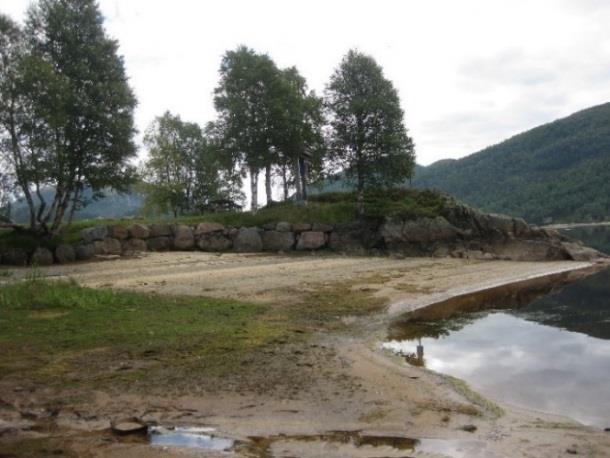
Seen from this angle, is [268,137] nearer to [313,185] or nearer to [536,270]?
[313,185]

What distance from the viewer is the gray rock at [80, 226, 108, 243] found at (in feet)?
97.8

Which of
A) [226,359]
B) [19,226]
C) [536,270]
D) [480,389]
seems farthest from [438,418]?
[19,226]

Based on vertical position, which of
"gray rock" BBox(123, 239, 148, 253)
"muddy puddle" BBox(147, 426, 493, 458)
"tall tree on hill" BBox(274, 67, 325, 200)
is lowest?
"muddy puddle" BBox(147, 426, 493, 458)

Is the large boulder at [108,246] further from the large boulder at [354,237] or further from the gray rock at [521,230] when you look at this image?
the gray rock at [521,230]

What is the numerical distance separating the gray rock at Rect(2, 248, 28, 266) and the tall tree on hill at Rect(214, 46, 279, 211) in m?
16.7

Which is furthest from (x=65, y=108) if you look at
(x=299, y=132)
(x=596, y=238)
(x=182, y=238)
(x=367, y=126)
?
(x=596, y=238)

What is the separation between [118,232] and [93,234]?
1660 mm

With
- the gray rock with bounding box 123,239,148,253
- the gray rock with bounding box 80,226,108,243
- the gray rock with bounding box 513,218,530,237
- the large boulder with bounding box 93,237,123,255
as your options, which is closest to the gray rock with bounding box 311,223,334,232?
the gray rock with bounding box 123,239,148,253

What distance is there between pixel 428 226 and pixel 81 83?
24.0 meters

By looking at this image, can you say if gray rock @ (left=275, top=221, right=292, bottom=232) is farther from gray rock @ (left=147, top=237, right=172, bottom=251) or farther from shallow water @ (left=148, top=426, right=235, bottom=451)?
shallow water @ (left=148, top=426, right=235, bottom=451)

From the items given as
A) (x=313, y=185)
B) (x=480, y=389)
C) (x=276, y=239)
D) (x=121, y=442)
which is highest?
(x=313, y=185)

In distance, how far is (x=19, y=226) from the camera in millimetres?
29266

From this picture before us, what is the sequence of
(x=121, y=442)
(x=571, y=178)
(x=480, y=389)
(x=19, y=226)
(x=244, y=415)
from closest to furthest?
(x=121, y=442) → (x=244, y=415) → (x=480, y=389) → (x=19, y=226) → (x=571, y=178)

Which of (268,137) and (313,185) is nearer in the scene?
(268,137)
